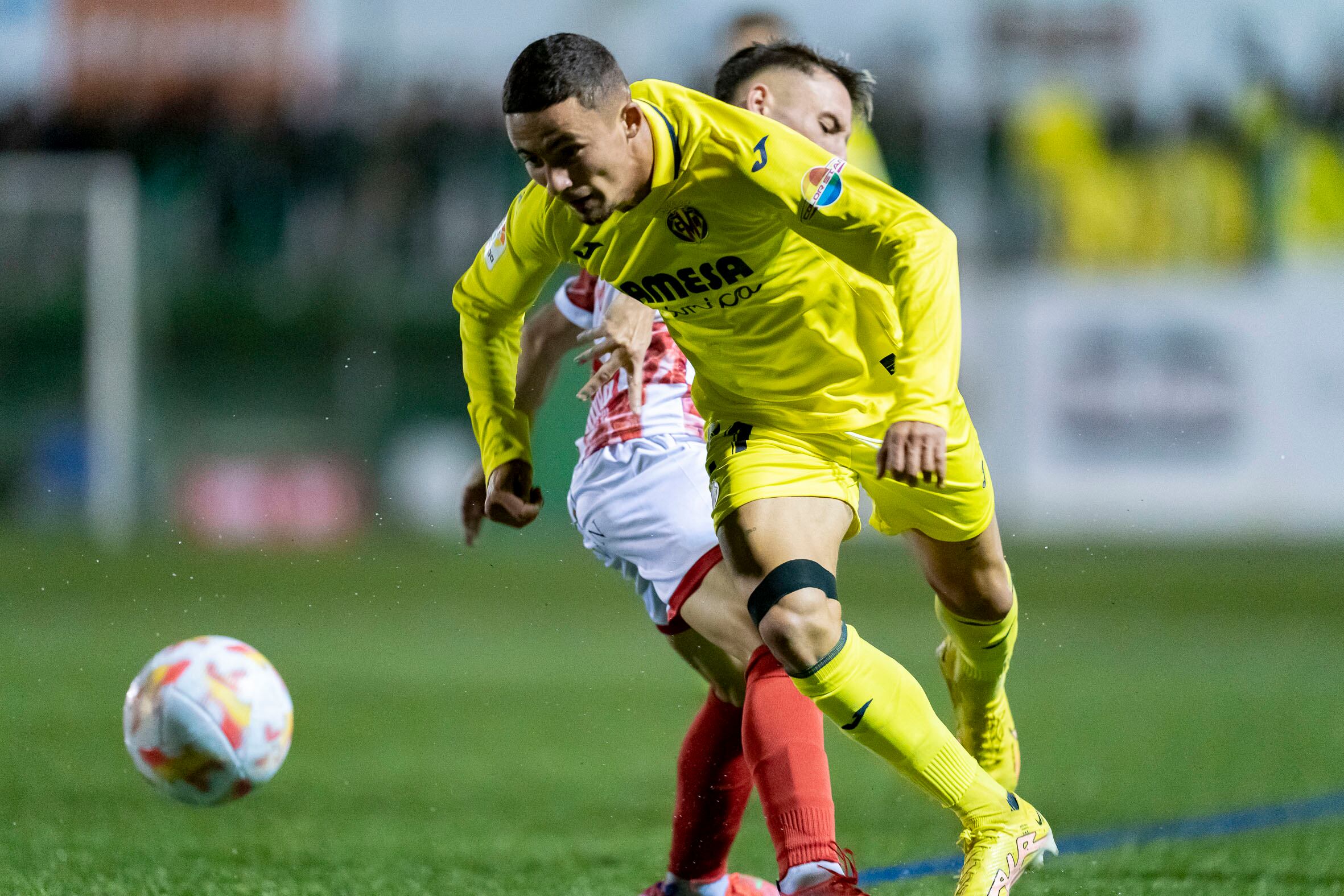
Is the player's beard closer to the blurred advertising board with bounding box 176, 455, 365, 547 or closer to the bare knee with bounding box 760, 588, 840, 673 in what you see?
the bare knee with bounding box 760, 588, 840, 673

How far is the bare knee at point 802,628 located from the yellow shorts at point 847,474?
342 mm

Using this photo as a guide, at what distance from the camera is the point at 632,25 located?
1880cm

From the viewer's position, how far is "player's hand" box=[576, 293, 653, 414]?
13.0 feet

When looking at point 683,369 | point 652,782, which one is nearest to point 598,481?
point 683,369

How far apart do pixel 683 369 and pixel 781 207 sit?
965mm

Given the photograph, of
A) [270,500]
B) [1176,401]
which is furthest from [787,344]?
[270,500]

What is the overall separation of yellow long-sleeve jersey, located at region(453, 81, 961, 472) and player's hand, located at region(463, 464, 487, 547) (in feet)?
0.61

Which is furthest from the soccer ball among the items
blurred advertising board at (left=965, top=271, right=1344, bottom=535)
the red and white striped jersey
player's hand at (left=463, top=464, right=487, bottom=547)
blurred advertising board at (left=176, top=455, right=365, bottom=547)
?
blurred advertising board at (left=965, top=271, right=1344, bottom=535)

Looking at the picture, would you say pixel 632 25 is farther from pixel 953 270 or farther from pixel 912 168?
pixel 953 270

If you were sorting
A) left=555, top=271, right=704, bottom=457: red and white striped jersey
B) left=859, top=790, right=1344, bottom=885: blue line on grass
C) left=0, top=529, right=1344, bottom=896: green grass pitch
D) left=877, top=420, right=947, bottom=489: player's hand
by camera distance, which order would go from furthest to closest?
1. left=0, top=529, right=1344, bottom=896: green grass pitch
2. left=859, top=790, right=1344, bottom=885: blue line on grass
3. left=555, top=271, right=704, bottom=457: red and white striped jersey
4. left=877, top=420, right=947, bottom=489: player's hand

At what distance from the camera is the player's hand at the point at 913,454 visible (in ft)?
10.3

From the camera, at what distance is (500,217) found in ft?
59.0

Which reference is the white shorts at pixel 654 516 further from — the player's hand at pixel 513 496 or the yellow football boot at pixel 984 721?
the yellow football boot at pixel 984 721

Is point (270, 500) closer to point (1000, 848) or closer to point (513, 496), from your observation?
point (513, 496)
